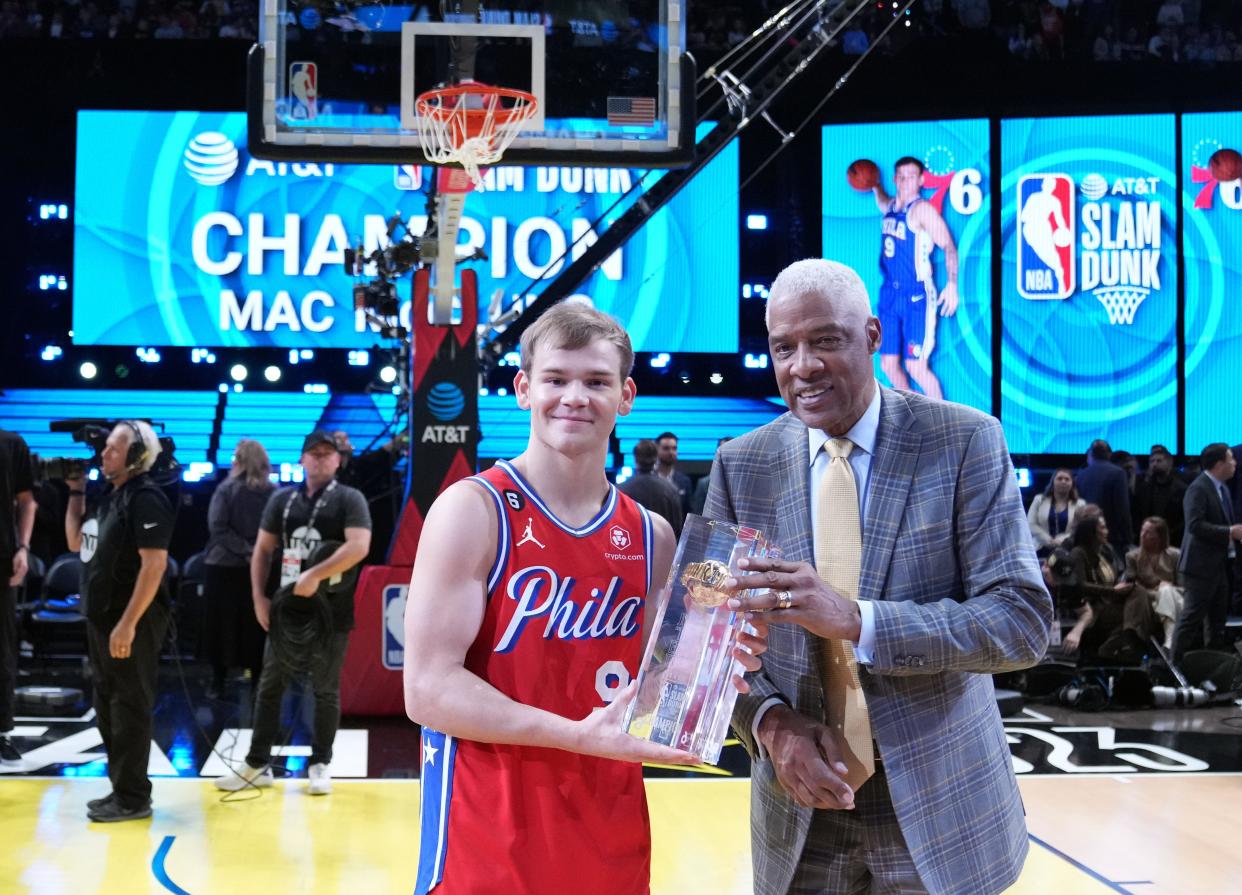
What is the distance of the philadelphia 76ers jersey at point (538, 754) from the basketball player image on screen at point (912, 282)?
1258 cm

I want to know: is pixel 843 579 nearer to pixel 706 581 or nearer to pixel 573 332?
pixel 706 581

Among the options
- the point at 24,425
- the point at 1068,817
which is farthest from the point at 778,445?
the point at 24,425

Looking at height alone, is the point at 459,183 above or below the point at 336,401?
above

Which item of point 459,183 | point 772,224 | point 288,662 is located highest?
point 772,224

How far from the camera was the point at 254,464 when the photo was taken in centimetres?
911

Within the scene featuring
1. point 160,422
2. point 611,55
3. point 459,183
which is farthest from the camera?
point 160,422

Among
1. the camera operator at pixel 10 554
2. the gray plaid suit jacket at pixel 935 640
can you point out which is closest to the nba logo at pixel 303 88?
the camera operator at pixel 10 554

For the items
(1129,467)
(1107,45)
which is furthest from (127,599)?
(1107,45)

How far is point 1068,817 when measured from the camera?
6.03 metres

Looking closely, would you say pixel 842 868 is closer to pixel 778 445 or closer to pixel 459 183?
pixel 778 445

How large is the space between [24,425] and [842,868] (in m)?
13.8

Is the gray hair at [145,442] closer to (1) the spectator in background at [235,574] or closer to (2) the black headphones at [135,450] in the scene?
(2) the black headphones at [135,450]

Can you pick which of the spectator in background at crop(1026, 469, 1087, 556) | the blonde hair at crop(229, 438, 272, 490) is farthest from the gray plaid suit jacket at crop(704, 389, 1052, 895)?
the spectator in background at crop(1026, 469, 1087, 556)

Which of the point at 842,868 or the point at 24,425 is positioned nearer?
the point at 842,868
